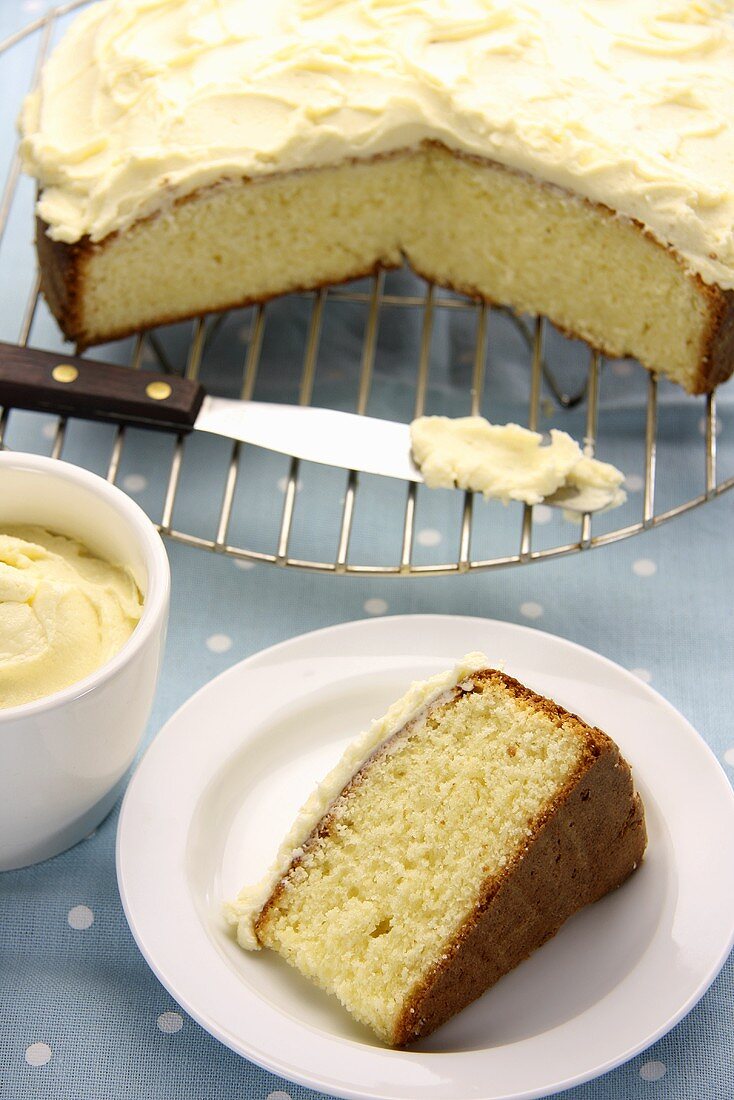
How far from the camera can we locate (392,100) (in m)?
3.04

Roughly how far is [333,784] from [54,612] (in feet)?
1.90

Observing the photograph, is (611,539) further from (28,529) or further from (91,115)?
(91,115)

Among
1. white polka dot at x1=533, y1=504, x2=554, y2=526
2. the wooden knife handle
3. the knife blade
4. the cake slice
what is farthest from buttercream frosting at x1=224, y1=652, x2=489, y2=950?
the wooden knife handle

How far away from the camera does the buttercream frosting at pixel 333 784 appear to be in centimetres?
210

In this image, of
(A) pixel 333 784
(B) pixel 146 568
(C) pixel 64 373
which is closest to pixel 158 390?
(C) pixel 64 373

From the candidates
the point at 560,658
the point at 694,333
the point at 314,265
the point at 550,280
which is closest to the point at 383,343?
the point at 314,265

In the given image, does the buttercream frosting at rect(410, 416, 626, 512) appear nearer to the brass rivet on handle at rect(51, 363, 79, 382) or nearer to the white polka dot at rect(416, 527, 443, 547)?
the white polka dot at rect(416, 527, 443, 547)

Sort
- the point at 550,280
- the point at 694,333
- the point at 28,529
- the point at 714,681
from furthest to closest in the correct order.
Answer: the point at 550,280 → the point at 694,333 → the point at 714,681 → the point at 28,529

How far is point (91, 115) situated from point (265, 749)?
1.70 m

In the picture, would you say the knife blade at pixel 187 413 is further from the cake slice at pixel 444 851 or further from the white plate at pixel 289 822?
the cake slice at pixel 444 851

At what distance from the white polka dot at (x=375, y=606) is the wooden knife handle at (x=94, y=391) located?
0.59 meters

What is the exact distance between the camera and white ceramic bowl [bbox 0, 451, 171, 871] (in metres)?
1.98

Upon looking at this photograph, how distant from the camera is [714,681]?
Result: 2.68m

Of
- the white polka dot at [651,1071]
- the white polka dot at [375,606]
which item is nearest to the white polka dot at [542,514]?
the white polka dot at [375,606]
